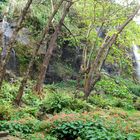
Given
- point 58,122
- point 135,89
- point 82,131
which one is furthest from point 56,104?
point 135,89

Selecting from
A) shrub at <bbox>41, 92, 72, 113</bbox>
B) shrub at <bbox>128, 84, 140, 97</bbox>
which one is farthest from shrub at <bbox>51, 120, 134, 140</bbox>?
shrub at <bbox>128, 84, 140, 97</bbox>

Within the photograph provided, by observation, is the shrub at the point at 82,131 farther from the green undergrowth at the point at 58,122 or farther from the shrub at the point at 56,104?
the shrub at the point at 56,104

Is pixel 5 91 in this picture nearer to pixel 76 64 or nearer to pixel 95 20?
pixel 95 20

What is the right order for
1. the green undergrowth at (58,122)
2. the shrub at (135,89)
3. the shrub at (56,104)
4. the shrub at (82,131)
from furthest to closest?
the shrub at (135,89) → the shrub at (56,104) → the green undergrowth at (58,122) → the shrub at (82,131)

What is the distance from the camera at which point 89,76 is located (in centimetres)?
1891

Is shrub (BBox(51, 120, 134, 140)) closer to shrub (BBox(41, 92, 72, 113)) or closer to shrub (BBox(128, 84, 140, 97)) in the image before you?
shrub (BBox(41, 92, 72, 113))

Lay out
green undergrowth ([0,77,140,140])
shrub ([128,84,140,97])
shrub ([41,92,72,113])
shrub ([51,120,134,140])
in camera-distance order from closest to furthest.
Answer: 1. shrub ([51,120,134,140])
2. green undergrowth ([0,77,140,140])
3. shrub ([41,92,72,113])
4. shrub ([128,84,140,97])

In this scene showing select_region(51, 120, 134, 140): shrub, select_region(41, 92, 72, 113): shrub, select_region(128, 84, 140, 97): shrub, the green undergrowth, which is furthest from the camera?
select_region(128, 84, 140, 97): shrub

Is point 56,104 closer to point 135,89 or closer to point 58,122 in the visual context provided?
point 58,122

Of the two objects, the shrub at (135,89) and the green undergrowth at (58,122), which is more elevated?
the shrub at (135,89)

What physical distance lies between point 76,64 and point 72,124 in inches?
768

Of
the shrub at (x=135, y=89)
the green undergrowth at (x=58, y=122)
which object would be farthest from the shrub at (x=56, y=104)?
the shrub at (x=135, y=89)

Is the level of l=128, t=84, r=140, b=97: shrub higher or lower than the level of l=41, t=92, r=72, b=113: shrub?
higher

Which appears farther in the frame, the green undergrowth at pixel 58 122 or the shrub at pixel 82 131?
the green undergrowth at pixel 58 122
